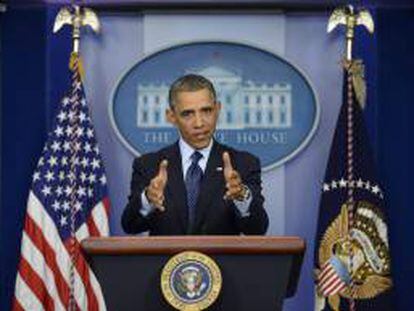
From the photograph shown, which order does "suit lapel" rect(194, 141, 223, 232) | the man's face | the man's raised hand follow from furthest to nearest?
1. the man's face
2. "suit lapel" rect(194, 141, 223, 232)
3. the man's raised hand

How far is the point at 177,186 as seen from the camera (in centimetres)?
383

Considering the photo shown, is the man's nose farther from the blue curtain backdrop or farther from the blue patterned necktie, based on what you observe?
the blue curtain backdrop

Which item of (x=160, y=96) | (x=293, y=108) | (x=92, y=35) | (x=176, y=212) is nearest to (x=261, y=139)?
(x=293, y=108)

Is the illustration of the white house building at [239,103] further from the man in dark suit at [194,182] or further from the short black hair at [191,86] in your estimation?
the short black hair at [191,86]

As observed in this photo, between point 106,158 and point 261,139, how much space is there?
79 centimetres

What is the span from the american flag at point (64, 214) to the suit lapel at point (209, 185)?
3.58 feet

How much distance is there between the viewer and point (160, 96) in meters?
4.97

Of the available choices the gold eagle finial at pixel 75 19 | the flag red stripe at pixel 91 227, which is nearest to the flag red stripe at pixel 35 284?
the flag red stripe at pixel 91 227

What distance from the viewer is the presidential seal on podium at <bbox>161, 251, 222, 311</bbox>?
2.74 m

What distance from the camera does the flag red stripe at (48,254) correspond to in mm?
4793

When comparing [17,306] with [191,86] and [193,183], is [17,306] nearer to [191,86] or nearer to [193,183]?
[193,183]

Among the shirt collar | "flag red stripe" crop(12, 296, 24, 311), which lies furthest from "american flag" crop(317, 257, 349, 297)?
"flag red stripe" crop(12, 296, 24, 311)

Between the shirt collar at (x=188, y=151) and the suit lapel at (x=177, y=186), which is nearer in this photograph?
the suit lapel at (x=177, y=186)

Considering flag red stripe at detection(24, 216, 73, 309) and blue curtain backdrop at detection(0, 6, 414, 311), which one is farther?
blue curtain backdrop at detection(0, 6, 414, 311)
